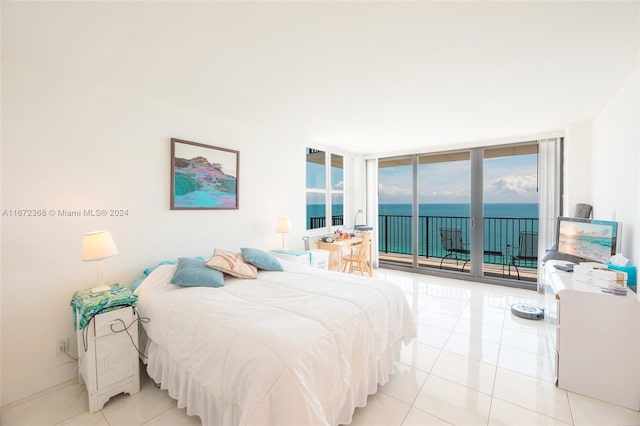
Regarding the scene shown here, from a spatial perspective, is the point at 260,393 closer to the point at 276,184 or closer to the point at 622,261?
the point at 622,261

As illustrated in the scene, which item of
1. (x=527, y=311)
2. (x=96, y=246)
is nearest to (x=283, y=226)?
(x=96, y=246)

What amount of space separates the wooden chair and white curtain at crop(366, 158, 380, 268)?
46 centimetres

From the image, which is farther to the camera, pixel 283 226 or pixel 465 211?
pixel 465 211

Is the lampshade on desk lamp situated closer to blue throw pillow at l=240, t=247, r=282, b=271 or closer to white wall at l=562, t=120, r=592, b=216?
blue throw pillow at l=240, t=247, r=282, b=271

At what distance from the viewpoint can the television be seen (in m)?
2.37

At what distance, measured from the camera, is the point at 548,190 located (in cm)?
405

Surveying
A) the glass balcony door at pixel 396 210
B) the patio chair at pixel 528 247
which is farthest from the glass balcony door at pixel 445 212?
the patio chair at pixel 528 247

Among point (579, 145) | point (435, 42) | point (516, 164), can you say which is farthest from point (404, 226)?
point (435, 42)

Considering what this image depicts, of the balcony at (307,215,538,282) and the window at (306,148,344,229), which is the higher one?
the window at (306,148,344,229)

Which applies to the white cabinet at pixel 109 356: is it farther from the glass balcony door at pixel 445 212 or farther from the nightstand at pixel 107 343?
the glass balcony door at pixel 445 212

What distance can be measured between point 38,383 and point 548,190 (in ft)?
19.5

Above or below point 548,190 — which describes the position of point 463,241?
below

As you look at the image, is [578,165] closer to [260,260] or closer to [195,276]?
[260,260]

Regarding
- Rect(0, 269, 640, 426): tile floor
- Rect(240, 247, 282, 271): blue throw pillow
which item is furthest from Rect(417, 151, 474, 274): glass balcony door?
Rect(240, 247, 282, 271): blue throw pillow
